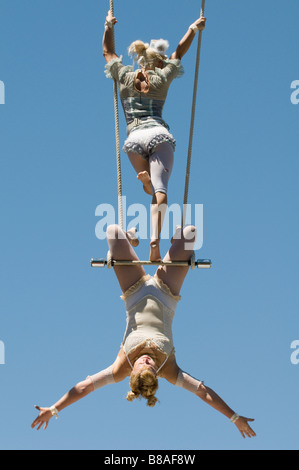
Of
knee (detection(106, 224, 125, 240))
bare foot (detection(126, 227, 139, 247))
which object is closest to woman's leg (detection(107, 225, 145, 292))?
knee (detection(106, 224, 125, 240))

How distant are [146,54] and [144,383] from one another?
3530 mm

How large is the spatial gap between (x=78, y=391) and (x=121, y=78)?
10.7 ft

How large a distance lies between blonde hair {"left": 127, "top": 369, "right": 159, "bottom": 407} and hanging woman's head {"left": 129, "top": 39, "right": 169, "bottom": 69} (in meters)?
3.31

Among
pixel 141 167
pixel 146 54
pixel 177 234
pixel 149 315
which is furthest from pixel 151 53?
pixel 149 315

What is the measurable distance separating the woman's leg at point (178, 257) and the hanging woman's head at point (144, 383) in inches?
38.3

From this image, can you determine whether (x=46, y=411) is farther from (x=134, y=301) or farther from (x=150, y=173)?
(x=150, y=173)

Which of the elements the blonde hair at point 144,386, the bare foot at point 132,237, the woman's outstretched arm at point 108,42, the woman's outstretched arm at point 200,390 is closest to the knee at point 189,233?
the bare foot at point 132,237

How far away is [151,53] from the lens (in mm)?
10031

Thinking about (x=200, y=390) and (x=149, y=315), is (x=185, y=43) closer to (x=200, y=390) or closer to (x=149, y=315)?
(x=149, y=315)

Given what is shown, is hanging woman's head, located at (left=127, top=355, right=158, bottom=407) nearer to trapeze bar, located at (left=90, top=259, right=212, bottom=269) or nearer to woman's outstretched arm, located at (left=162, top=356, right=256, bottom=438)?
woman's outstretched arm, located at (left=162, top=356, right=256, bottom=438)

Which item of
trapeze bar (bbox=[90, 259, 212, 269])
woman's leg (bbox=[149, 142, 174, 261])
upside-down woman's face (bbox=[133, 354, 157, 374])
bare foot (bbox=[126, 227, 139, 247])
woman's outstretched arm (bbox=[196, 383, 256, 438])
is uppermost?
woman's leg (bbox=[149, 142, 174, 261])

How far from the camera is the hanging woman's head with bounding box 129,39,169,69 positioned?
10.0 m

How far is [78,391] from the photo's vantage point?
9305 mm

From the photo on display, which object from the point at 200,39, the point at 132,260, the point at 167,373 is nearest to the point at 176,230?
the point at 132,260
